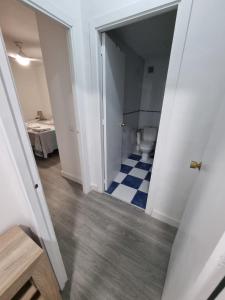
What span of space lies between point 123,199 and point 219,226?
160 centimetres

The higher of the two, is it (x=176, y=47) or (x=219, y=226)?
(x=176, y=47)

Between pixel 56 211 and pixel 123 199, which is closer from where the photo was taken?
pixel 56 211

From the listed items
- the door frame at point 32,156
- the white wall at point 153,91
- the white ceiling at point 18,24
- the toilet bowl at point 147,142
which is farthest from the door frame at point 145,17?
the white wall at point 153,91

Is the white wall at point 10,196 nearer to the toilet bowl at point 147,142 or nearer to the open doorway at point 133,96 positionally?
the open doorway at point 133,96

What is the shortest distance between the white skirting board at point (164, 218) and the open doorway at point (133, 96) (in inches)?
7.2

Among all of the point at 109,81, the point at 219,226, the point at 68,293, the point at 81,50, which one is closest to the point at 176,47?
the point at 109,81

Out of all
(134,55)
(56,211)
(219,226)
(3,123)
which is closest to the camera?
(219,226)

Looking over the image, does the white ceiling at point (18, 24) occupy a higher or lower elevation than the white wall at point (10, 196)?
higher

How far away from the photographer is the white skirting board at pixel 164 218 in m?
1.51

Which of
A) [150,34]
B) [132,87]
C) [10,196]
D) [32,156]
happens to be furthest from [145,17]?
[10,196]

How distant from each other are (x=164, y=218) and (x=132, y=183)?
28.0 inches

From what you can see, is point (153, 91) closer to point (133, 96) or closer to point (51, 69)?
point (133, 96)

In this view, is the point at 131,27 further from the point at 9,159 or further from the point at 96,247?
the point at 96,247

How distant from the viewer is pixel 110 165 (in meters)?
2.02
